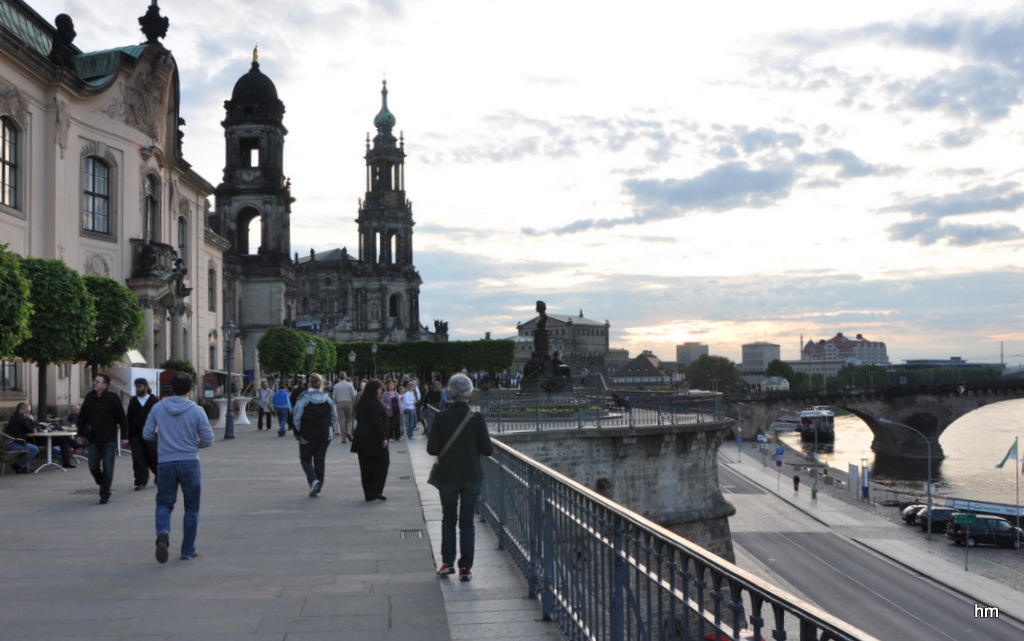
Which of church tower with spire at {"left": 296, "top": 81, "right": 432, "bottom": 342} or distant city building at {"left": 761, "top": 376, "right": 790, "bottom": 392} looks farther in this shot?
distant city building at {"left": 761, "top": 376, "right": 790, "bottom": 392}

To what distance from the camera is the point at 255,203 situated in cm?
5644

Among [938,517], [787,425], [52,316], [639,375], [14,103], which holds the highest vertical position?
[14,103]

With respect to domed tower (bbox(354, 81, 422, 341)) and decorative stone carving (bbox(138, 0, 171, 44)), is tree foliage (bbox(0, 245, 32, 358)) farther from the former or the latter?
domed tower (bbox(354, 81, 422, 341))

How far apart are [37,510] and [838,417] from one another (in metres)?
155

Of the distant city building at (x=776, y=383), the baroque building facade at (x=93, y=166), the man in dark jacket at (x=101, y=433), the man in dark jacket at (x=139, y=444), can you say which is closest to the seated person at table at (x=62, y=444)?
the man in dark jacket at (x=139, y=444)

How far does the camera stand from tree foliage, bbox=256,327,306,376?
148ft

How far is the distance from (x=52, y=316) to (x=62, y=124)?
363 inches

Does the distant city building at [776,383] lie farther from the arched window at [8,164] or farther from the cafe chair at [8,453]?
the cafe chair at [8,453]

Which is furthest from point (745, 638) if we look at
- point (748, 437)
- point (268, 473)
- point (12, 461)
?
point (748, 437)

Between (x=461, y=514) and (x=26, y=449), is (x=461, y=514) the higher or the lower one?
the higher one

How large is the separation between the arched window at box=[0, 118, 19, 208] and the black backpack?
15.1 meters

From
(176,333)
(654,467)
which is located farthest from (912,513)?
(176,333)

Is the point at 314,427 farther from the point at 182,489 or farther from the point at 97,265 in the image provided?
the point at 97,265

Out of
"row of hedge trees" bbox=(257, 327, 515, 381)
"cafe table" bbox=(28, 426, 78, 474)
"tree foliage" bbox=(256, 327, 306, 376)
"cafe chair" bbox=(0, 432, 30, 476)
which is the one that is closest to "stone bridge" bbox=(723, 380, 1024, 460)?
"row of hedge trees" bbox=(257, 327, 515, 381)
